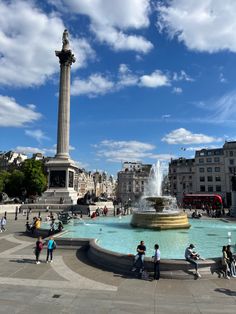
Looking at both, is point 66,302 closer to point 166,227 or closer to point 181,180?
point 166,227

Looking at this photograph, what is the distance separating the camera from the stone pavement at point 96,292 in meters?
9.09

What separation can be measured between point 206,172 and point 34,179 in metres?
56.1

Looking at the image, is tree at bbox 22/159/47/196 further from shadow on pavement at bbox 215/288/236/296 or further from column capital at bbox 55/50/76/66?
shadow on pavement at bbox 215/288/236/296

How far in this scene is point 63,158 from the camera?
169ft

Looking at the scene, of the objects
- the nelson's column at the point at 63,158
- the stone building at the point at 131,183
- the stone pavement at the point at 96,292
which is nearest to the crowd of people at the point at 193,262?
the stone pavement at the point at 96,292

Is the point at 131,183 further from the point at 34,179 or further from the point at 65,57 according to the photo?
the point at 65,57

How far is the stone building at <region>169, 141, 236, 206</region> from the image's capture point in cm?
9600

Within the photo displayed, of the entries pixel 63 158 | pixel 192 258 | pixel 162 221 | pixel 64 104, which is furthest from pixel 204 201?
pixel 192 258

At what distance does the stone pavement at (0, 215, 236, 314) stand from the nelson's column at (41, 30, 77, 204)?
3469cm

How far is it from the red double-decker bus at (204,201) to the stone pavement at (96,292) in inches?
2119

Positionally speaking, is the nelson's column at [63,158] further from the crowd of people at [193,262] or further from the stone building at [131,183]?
the stone building at [131,183]

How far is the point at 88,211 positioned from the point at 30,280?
3035 centimetres

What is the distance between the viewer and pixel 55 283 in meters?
11.6

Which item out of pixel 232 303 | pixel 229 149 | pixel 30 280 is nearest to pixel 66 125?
pixel 30 280
